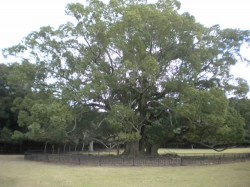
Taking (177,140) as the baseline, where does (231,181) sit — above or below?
below

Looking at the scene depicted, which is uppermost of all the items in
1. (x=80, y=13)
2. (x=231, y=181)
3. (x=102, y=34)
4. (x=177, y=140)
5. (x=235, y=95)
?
(x=80, y=13)

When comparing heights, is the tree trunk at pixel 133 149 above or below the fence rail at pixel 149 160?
above

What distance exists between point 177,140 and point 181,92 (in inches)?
286

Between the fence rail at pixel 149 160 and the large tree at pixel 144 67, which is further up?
the large tree at pixel 144 67

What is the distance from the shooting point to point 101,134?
37906 mm

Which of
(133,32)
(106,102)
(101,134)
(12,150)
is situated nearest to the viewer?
(133,32)

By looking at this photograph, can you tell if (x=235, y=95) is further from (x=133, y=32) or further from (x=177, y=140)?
(x=133, y=32)

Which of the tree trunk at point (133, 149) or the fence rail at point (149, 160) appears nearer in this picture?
the fence rail at point (149, 160)

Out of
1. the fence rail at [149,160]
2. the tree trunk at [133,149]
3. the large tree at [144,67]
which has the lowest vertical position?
the fence rail at [149,160]

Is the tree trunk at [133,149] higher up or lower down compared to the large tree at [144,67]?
lower down

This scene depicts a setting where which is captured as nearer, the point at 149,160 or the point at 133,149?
the point at 149,160

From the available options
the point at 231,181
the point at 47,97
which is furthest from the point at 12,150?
the point at 231,181

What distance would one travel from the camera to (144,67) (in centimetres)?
2631

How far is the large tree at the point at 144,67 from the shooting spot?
87.8 feet
